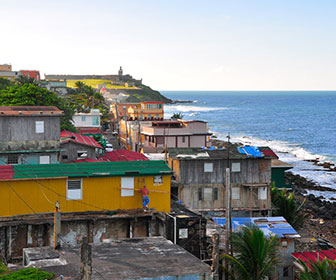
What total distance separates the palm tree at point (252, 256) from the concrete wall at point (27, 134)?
771 inches

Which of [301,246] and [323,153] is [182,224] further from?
[323,153]

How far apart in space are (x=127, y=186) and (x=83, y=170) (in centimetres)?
241

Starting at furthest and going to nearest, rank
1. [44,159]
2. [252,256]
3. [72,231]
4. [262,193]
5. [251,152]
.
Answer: [44,159] → [251,152] → [262,193] → [72,231] → [252,256]

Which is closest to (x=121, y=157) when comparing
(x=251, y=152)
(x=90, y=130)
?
Result: (x=251, y=152)

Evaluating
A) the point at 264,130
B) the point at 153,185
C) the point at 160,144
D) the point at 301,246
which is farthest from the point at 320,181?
the point at 264,130

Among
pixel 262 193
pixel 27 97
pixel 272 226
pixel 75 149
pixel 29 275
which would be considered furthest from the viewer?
pixel 27 97

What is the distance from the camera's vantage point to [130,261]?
62.8 ft

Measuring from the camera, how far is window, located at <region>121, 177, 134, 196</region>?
91.8 ft

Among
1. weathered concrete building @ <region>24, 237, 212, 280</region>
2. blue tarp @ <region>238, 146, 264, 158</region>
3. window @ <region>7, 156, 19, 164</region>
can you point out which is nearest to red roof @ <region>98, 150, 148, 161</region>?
window @ <region>7, 156, 19, 164</region>

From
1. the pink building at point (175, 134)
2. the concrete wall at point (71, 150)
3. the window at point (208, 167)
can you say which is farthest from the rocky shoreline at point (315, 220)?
the concrete wall at point (71, 150)

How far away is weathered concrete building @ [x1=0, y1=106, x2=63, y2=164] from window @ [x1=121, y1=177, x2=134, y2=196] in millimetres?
10977

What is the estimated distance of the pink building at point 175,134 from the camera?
60125mm

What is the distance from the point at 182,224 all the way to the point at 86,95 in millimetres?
77771

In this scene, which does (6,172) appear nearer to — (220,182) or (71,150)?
(71,150)
